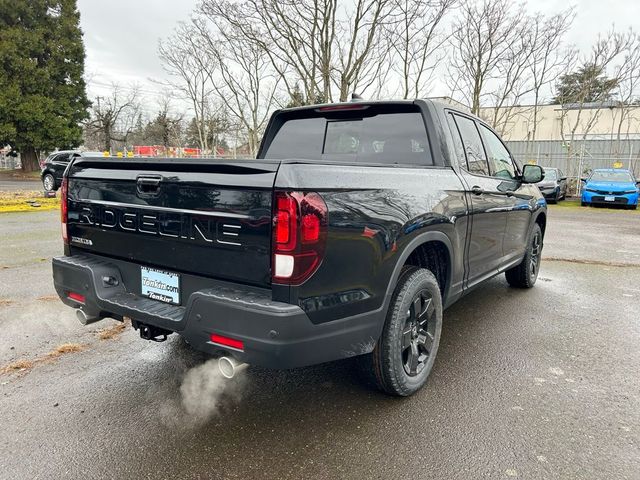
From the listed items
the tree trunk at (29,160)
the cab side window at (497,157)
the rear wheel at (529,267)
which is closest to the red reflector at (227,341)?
the cab side window at (497,157)

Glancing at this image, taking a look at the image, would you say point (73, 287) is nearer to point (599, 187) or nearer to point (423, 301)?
point (423, 301)

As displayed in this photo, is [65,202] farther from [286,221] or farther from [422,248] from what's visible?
[422,248]

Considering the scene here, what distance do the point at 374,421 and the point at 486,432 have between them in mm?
620

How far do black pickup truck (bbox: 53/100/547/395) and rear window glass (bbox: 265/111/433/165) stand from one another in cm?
1

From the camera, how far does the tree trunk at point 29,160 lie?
1182 inches

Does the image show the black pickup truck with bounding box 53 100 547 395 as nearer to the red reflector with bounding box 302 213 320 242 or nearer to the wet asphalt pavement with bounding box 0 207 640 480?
the red reflector with bounding box 302 213 320 242

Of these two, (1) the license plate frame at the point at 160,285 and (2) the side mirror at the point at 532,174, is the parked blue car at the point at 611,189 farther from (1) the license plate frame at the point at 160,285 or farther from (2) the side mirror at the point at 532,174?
Result: (1) the license plate frame at the point at 160,285

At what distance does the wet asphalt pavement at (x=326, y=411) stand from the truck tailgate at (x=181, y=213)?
907 mm

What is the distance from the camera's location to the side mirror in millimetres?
4534

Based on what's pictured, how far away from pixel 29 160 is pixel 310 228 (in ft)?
114

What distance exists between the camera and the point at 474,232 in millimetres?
3547

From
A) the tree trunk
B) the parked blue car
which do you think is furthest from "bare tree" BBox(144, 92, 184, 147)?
the parked blue car

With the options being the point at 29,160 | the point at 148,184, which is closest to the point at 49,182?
the point at 29,160

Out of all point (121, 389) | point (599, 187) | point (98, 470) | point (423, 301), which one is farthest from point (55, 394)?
point (599, 187)
